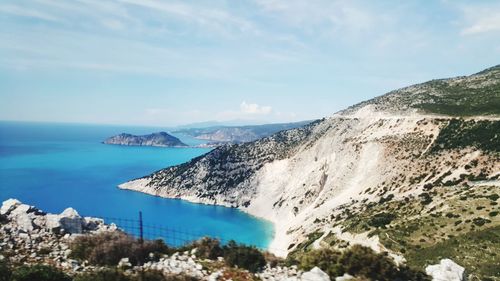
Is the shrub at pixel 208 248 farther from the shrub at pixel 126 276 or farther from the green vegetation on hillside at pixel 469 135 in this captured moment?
the green vegetation on hillside at pixel 469 135

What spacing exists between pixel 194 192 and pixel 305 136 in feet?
147

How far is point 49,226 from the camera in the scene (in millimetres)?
33312

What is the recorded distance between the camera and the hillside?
5469 centimetres

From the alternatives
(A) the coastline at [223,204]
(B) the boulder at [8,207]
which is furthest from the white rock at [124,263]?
(A) the coastline at [223,204]

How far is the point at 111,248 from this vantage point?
2800 centimetres

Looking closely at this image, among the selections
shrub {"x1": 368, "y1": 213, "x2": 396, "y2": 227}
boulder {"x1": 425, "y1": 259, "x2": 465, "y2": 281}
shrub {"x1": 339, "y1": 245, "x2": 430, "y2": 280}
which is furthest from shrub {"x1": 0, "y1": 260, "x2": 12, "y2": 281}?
shrub {"x1": 368, "y1": 213, "x2": 396, "y2": 227}

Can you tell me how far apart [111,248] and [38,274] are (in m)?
5.32

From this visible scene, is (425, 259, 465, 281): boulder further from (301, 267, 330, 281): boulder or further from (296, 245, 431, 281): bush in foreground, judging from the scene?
(301, 267, 330, 281): boulder

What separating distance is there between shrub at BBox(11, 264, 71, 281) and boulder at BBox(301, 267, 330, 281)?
43.2 ft

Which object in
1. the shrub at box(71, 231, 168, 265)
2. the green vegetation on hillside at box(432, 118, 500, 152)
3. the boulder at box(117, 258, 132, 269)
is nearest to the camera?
the boulder at box(117, 258, 132, 269)

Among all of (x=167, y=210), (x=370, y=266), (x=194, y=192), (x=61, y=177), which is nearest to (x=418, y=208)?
(x=370, y=266)

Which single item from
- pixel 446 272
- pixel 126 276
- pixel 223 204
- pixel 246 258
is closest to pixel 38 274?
pixel 126 276

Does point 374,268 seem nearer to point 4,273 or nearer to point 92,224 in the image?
point 4,273

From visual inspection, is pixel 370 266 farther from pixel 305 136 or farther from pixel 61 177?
pixel 61 177
